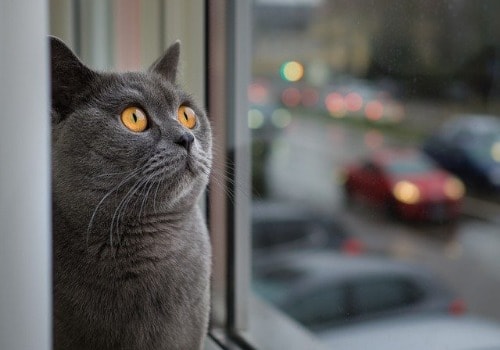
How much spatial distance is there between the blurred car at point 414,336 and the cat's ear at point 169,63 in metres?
0.57

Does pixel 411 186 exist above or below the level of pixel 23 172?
below

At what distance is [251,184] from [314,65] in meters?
1.62

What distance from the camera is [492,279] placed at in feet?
8.06

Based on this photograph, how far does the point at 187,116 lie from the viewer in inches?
24.1

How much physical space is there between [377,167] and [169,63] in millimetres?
1888

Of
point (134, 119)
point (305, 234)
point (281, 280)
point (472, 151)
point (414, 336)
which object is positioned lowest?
point (281, 280)

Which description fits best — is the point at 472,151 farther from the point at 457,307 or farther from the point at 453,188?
the point at 457,307

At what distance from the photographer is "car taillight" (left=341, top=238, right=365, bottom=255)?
2696mm

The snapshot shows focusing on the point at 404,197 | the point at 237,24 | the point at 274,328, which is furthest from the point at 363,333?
the point at 404,197

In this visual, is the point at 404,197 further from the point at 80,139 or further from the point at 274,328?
the point at 80,139

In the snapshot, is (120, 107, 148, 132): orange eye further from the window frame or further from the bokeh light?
the bokeh light

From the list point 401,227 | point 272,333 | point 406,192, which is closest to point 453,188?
point 406,192

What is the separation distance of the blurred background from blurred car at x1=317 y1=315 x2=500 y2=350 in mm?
16

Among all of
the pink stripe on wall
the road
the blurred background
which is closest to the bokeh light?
the blurred background
